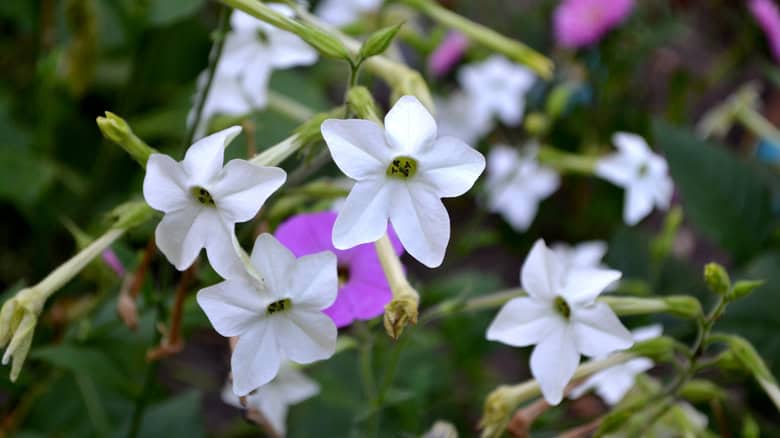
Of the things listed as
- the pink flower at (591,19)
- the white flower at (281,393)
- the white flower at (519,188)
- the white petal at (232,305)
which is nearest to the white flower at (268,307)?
the white petal at (232,305)

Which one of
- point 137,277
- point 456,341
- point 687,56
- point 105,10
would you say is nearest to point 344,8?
point 105,10

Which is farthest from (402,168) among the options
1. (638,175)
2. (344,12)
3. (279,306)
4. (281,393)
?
(344,12)

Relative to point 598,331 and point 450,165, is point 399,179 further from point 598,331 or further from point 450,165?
point 598,331

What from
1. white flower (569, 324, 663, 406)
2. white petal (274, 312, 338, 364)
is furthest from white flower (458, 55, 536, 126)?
white petal (274, 312, 338, 364)

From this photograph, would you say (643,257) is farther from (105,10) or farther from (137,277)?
(105,10)

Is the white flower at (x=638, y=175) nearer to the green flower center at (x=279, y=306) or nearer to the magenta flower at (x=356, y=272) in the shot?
the magenta flower at (x=356, y=272)
